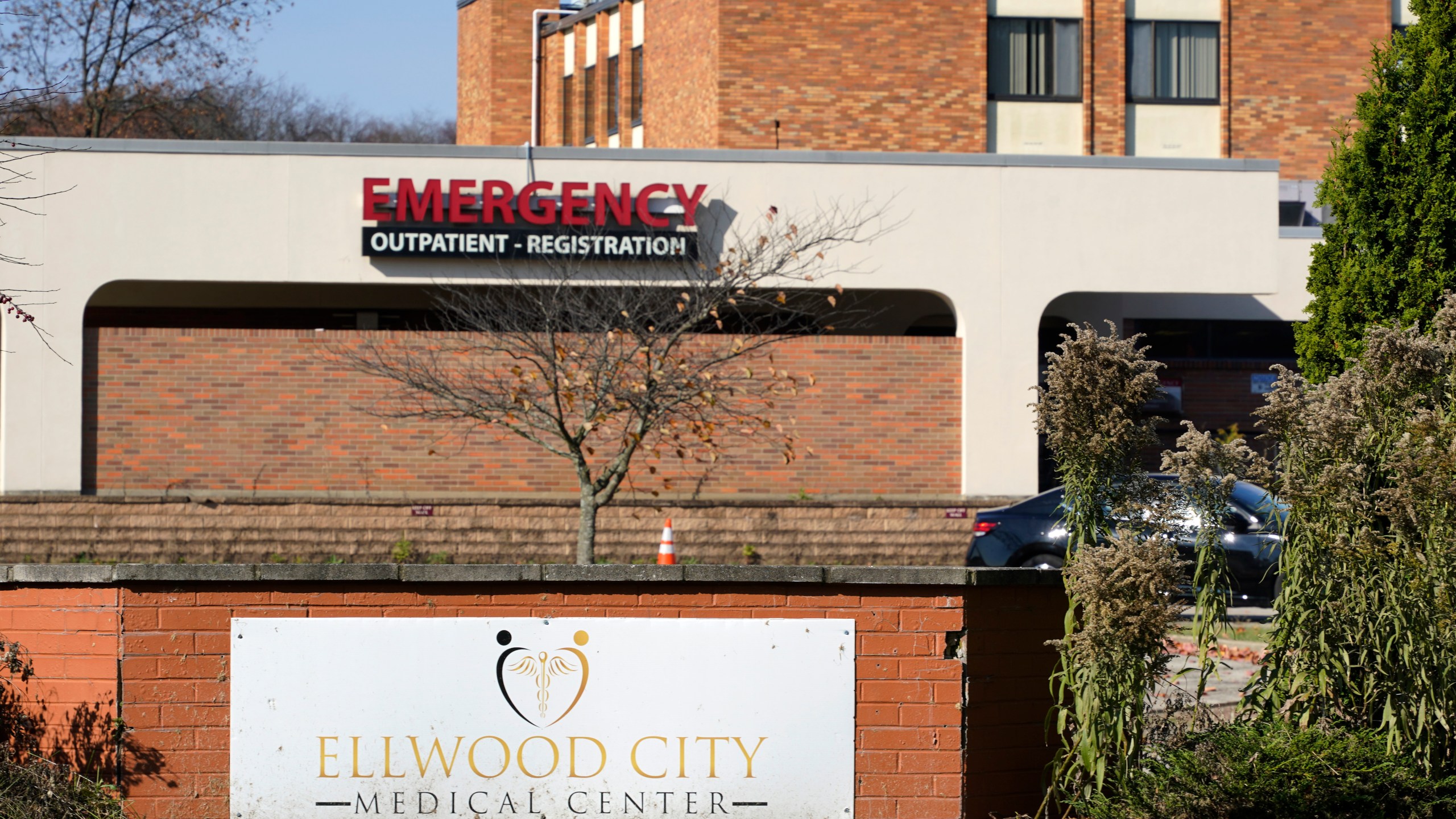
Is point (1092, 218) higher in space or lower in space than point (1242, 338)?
higher

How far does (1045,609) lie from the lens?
6207mm

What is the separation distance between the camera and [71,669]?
5875mm

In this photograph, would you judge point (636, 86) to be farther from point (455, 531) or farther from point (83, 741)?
point (83, 741)

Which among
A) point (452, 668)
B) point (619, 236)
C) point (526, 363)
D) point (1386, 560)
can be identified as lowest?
point (452, 668)

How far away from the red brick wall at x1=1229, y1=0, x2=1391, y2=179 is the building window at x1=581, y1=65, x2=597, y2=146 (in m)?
13.2

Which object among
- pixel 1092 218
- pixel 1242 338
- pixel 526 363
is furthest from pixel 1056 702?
pixel 1242 338

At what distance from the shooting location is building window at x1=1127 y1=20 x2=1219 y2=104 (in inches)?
1002

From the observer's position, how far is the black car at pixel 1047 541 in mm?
13992

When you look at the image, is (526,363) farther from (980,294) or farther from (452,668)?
(452,668)

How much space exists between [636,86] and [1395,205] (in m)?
20.6

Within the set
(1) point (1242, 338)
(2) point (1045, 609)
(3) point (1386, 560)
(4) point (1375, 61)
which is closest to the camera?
(3) point (1386, 560)

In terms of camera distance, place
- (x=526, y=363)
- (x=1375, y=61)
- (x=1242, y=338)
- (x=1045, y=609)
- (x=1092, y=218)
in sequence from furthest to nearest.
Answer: (x=1242, y=338) < (x=1092, y=218) < (x=526, y=363) < (x=1375, y=61) < (x=1045, y=609)

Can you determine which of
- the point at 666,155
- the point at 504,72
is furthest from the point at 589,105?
the point at 666,155

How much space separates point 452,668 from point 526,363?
12916mm
